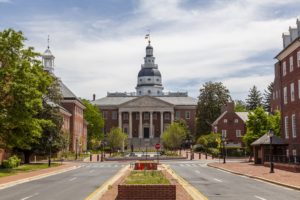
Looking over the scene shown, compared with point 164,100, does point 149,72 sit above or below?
above

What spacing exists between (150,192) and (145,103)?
12804 centimetres

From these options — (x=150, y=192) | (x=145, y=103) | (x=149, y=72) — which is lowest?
(x=150, y=192)

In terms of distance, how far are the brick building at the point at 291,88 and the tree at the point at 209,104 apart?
68.2 m

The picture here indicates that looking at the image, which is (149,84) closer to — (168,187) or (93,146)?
(93,146)

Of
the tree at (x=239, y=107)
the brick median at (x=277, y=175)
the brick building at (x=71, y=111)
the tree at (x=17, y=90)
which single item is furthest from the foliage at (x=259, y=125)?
the tree at (x=239, y=107)

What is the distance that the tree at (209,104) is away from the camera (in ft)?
397

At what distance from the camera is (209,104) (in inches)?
4796

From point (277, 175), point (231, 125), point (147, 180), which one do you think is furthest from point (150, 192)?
point (231, 125)

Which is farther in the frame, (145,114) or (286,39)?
(145,114)

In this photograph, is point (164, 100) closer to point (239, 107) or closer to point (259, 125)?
point (239, 107)

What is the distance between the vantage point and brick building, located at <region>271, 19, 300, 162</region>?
4634cm

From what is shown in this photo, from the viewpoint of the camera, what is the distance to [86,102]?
12531 cm

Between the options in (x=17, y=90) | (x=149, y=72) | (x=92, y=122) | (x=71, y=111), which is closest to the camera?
(x=17, y=90)

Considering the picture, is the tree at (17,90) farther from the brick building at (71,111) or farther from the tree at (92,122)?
the tree at (92,122)
